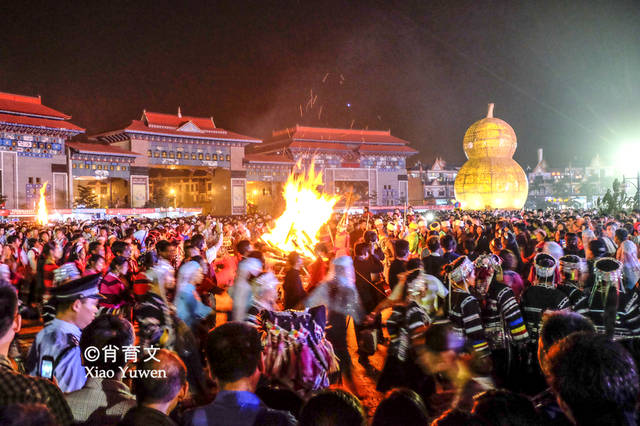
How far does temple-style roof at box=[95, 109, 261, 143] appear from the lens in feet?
128

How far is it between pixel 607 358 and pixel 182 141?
4190cm

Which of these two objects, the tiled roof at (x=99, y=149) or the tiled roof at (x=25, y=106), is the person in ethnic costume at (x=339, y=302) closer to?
the tiled roof at (x=99, y=149)

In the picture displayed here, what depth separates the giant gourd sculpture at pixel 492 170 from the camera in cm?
2842

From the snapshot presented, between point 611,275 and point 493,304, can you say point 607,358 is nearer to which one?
point 493,304

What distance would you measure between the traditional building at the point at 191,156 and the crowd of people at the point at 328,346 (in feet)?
113

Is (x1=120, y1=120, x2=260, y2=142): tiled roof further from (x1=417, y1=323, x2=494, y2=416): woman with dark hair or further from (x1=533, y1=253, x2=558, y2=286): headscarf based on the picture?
(x1=417, y1=323, x2=494, y2=416): woman with dark hair

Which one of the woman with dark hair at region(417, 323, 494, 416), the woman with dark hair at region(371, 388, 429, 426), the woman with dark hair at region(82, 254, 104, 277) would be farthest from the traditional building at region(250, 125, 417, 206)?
the woman with dark hair at region(371, 388, 429, 426)

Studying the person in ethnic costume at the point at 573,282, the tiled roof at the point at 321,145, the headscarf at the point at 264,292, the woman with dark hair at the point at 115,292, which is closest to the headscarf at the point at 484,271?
the person in ethnic costume at the point at 573,282

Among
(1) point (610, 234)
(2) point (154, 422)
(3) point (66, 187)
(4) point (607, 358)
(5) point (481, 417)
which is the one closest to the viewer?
(4) point (607, 358)

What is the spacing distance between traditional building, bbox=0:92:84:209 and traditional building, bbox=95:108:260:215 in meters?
5.22

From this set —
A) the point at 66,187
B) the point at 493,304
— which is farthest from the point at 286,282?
the point at 66,187

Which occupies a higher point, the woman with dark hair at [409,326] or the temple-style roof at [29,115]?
the temple-style roof at [29,115]

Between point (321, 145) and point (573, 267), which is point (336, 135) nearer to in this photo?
point (321, 145)

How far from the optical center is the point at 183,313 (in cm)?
468
